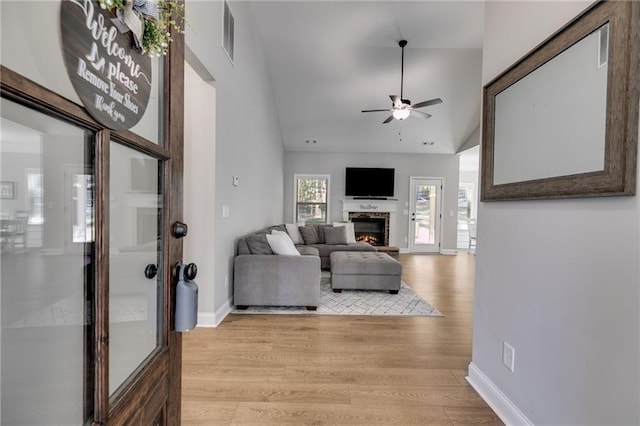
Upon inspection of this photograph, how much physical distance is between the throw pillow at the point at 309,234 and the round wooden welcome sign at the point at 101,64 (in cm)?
524

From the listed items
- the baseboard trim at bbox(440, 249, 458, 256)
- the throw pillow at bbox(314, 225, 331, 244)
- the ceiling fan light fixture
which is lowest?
the baseboard trim at bbox(440, 249, 458, 256)

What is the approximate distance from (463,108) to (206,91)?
214 inches

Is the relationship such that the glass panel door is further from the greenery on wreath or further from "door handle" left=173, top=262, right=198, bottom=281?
the greenery on wreath

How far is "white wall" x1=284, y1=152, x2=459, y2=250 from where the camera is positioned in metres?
7.70

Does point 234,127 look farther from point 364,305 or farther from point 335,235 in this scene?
point 335,235

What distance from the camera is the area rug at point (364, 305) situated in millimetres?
3172

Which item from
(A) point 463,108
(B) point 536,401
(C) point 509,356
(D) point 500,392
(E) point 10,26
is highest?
(A) point 463,108

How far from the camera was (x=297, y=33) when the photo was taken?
4.31m

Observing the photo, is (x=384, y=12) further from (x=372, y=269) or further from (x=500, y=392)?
(x=500, y=392)

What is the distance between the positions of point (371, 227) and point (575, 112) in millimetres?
6588

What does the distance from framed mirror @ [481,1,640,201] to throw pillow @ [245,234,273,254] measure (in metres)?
2.37

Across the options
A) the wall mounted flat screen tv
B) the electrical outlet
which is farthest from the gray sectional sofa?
the wall mounted flat screen tv

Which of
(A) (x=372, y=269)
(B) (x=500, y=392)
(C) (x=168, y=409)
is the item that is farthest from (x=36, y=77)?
(A) (x=372, y=269)

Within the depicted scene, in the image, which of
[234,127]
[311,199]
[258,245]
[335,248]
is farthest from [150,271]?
[311,199]
